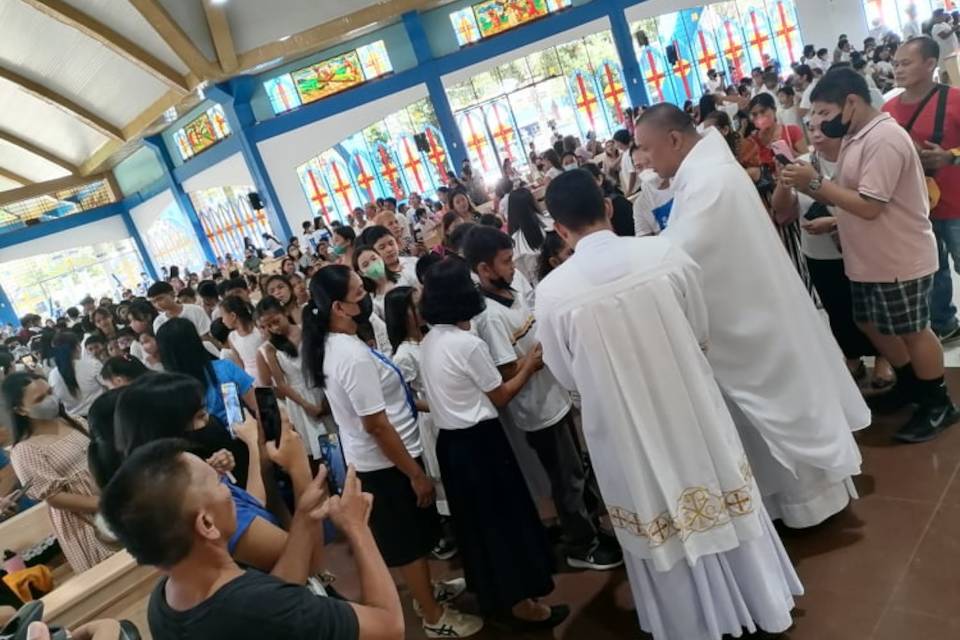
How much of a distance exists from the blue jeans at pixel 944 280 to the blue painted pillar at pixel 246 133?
1305cm

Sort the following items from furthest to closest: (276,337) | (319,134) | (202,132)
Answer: (202,132) → (319,134) → (276,337)

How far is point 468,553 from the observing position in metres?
2.30

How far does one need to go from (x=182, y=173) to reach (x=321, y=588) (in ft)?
57.4

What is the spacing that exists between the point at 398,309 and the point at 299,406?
1559 mm

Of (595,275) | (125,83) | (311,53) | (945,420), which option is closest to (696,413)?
(595,275)

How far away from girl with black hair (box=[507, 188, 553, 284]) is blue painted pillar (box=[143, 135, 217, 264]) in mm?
15662

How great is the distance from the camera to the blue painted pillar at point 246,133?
13391 mm

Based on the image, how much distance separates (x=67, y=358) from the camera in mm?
4859

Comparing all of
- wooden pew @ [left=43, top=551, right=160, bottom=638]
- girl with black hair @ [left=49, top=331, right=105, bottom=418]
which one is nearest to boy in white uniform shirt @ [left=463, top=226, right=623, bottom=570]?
wooden pew @ [left=43, top=551, right=160, bottom=638]

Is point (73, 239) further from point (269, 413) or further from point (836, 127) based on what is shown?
point (836, 127)

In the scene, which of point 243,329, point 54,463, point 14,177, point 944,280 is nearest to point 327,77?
point 14,177

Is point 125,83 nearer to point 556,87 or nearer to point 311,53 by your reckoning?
point 311,53

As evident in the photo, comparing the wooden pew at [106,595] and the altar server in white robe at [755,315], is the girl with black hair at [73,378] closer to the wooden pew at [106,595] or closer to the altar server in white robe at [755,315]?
the wooden pew at [106,595]

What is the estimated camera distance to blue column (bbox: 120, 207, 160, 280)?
20.5 metres
